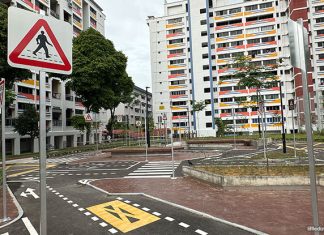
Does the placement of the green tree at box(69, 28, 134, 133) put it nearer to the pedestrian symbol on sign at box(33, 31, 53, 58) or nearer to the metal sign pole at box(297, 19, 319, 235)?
the pedestrian symbol on sign at box(33, 31, 53, 58)

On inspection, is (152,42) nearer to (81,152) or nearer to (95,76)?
(95,76)

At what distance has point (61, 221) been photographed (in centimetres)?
799

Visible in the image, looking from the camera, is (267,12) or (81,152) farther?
(267,12)

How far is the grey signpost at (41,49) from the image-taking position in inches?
116

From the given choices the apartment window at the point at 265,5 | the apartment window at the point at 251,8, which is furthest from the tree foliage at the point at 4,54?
the apartment window at the point at 265,5

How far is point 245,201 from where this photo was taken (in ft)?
31.6

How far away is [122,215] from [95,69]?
3168 centimetres

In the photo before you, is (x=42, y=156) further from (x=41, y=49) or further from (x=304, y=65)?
(x=304, y=65)

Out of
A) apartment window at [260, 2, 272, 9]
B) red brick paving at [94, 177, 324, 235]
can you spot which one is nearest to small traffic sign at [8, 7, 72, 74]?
red brick paving at [94, 177, 324, 235]

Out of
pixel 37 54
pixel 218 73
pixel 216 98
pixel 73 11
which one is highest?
pixel 73 11

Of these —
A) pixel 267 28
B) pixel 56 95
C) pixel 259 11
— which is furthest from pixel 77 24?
pixel 267 28

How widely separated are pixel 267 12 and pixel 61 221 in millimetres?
70841

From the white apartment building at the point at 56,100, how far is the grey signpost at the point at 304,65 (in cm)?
3455

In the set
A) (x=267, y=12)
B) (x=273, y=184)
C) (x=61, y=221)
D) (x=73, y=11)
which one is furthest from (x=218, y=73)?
(x=61, y=221)
